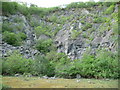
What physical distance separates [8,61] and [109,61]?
4.79m

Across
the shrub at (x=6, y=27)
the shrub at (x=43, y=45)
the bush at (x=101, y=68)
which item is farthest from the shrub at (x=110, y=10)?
the shrub at (x=6, y=27)

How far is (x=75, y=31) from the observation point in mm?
14727

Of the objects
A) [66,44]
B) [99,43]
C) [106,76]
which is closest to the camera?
[106,76]

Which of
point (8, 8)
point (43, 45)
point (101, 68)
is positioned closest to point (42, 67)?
point (101, 68)

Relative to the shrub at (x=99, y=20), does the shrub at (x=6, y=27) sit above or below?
below

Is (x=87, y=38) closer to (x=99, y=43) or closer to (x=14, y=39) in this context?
(x=99, y=43)

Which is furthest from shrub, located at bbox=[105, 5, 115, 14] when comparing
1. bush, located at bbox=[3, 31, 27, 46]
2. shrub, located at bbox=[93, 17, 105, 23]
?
bush, located at bbox=[3, 31, 27, 46]

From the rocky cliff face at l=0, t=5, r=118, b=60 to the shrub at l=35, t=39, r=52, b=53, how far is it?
1.53 ft

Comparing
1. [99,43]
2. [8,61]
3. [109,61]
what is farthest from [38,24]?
[109,61]

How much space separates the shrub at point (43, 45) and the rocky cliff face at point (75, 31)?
18.4 inches

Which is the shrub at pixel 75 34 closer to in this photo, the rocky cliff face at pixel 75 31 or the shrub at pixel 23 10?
the rocky cliff face at pixel 75 31

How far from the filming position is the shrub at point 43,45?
1400cm

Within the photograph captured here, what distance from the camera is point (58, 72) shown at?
28.8 ft

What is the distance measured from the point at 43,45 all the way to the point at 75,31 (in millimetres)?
2858
